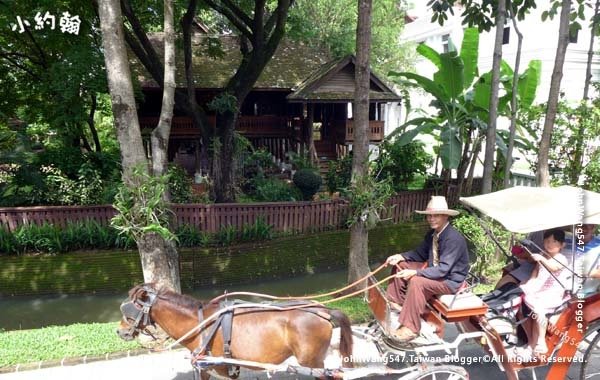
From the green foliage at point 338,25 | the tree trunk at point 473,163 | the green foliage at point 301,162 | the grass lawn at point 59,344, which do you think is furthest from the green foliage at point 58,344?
the green foliage at point 338,25

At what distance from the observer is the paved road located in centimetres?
526

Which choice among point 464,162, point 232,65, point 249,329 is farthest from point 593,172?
point 232,65

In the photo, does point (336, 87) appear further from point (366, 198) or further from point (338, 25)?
point (338, 25)

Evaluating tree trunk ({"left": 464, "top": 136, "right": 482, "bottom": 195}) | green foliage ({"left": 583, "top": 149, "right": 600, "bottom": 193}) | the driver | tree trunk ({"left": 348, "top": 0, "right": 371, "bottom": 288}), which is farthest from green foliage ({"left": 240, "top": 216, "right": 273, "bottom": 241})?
green foliage ({"left": 583, "top": 149, "right": 600, "bottom": 193})

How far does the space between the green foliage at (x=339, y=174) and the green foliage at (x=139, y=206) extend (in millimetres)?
7931

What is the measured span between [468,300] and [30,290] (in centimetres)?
946

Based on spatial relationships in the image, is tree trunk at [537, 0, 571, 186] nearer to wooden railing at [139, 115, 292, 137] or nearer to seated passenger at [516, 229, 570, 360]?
seated passenger at [516, 229, 570, 360]

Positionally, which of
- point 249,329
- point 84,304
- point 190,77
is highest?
point 190,77

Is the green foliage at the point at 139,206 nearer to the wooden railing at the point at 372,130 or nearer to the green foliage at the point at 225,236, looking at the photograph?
the green foliage at the point at 225,236

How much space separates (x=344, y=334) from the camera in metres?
4.41

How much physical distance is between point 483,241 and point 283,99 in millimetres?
12730

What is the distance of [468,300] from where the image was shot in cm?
459

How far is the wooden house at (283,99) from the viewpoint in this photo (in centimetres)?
1625

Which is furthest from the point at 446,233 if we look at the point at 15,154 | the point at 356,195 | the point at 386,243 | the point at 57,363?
the point at 15,154
